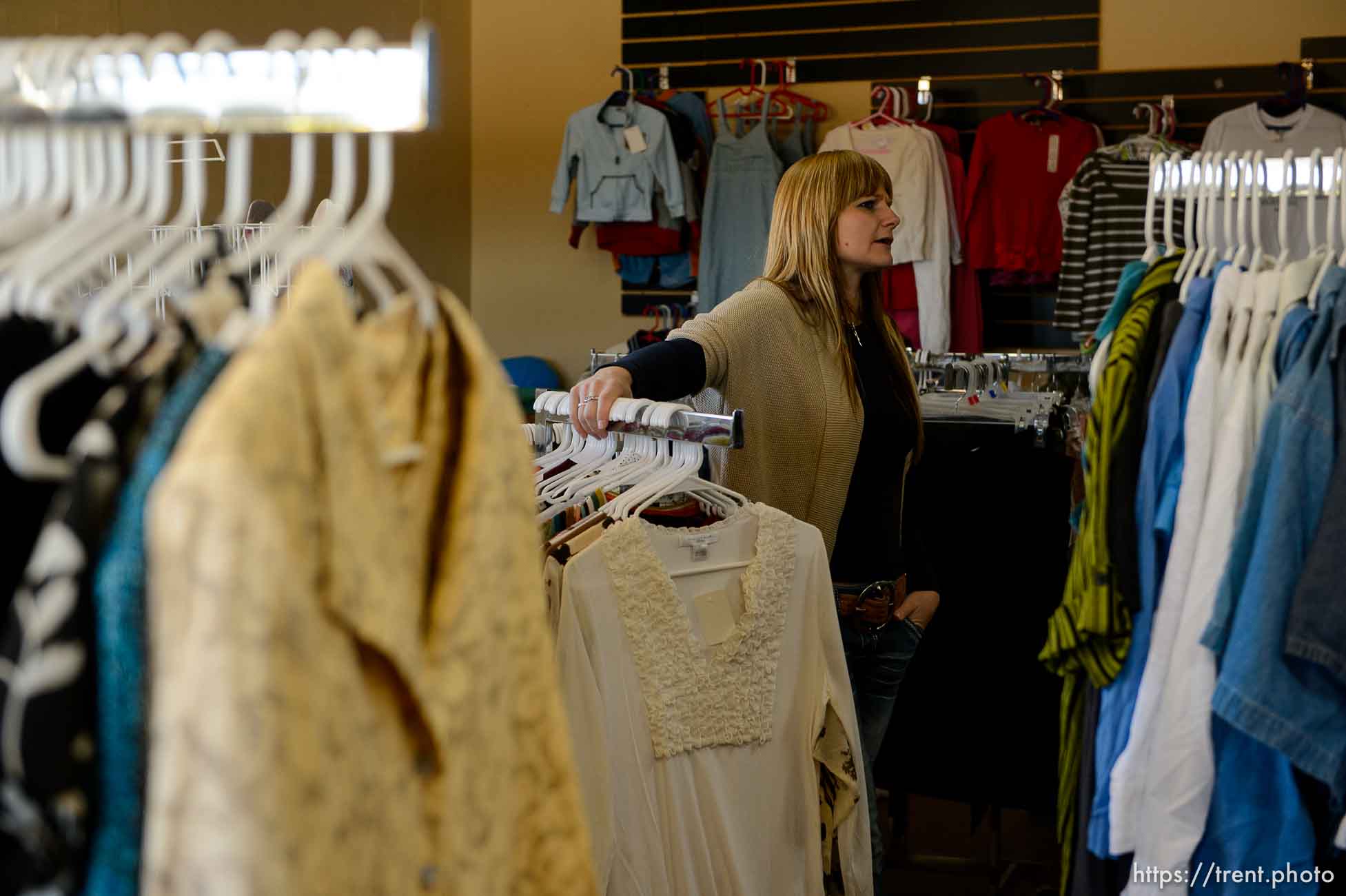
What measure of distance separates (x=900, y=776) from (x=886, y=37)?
4234mm

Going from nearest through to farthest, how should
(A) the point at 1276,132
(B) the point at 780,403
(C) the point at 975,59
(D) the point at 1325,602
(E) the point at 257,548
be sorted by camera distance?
1. (E) the point at 257,548
2. (D) the point at 1325,602
3. (B) the point at 780,403
4. (A) the point at 1276,132
5. (C) the point at 975,59

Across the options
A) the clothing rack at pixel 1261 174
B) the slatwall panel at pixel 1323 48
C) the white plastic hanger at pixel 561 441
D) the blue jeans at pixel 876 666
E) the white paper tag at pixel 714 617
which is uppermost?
the slatwall panel at pixel 1323 48

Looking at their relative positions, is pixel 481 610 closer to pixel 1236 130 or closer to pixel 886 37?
pixel 1236 130

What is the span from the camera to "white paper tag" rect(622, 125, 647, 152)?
6.13 m

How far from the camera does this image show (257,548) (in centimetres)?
81

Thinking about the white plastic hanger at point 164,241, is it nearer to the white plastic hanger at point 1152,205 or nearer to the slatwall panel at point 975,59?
the white plastic hanger at point 1152,205

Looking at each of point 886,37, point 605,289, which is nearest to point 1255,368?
point 886,37

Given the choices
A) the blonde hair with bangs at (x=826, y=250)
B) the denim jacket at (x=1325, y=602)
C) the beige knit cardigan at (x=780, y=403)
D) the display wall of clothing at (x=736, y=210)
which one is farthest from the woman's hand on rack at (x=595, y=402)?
the display wall of clothing at (x=736, y=210)

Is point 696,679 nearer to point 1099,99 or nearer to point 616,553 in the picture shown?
point 616,553

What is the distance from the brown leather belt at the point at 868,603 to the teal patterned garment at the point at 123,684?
174cm

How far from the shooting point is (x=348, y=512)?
0.90 m

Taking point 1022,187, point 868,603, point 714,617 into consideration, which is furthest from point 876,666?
point 1022,187

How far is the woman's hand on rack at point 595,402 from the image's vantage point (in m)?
1.94

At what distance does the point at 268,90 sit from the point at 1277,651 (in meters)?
1.42
